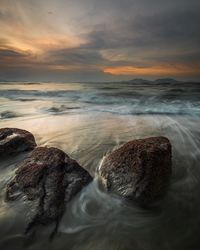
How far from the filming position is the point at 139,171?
3.61 metres

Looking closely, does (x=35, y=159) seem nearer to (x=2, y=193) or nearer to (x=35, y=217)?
(x=2, y=193)

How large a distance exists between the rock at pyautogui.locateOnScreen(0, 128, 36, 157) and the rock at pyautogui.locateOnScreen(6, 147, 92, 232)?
1367mm

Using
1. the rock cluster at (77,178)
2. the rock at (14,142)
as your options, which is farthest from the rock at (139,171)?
the rock at (14,142)

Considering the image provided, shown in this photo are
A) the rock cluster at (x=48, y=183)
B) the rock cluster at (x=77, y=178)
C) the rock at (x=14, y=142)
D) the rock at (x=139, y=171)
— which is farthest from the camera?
the rock at (x=14, y=142)

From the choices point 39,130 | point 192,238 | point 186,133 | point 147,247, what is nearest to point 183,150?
point 186,133

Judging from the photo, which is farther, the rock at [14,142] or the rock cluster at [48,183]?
the rock at [14,142]

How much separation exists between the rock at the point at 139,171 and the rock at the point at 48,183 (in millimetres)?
539

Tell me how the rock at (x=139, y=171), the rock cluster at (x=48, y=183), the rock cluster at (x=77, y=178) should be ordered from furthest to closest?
the rock at (x=139, y=171), the rock cluster at (x=77, y=178), the rock cluster at (x=48, y=183)

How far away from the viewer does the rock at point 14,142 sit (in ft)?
16.8

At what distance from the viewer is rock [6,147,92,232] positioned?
3.06 meters

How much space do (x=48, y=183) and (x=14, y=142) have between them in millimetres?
2283

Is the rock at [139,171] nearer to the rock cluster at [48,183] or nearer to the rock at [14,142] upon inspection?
the rock cluster at [48,183]

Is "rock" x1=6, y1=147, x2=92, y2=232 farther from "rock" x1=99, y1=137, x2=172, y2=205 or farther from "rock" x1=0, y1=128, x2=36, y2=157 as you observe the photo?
"rock" x1=0, y1=128, x2=36, y2=157

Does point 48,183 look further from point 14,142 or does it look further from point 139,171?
point 14,142
